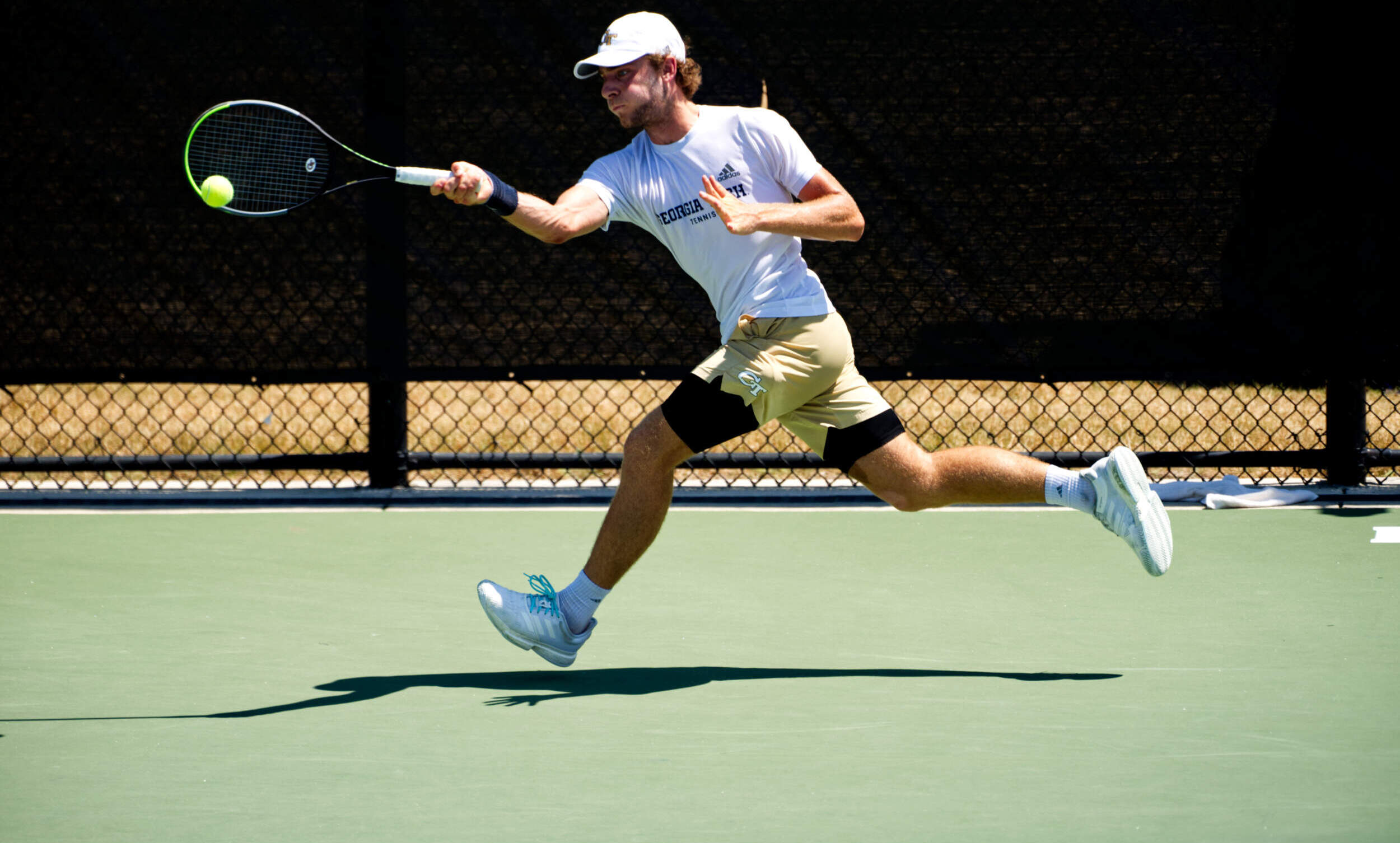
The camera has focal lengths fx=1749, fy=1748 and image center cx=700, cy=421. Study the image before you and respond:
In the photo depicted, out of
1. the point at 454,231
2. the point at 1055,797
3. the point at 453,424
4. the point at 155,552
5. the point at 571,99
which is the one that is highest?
the point at 571,99

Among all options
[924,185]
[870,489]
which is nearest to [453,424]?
[924,185]

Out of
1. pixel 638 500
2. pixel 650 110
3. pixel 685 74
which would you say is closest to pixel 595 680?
pixel 638 500

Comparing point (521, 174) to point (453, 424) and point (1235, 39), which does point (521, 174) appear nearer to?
point (453, 424)

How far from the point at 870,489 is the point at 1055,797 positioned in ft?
3.85

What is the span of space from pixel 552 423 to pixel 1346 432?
2.91m

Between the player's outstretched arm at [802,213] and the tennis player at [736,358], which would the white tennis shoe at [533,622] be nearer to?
the tennis player at [736,358]

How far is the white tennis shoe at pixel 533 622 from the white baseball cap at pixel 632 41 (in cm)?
111

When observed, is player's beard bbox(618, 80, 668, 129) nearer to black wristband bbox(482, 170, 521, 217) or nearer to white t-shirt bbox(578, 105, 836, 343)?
white t-shirt bbox(578, 105, 836, 343)

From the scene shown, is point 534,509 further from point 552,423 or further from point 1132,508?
point 1132,508

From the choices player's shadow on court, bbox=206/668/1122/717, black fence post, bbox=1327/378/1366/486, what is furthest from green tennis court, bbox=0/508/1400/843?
black fence post, bbox=1327/378/1366/486

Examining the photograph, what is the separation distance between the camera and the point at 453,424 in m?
7.08

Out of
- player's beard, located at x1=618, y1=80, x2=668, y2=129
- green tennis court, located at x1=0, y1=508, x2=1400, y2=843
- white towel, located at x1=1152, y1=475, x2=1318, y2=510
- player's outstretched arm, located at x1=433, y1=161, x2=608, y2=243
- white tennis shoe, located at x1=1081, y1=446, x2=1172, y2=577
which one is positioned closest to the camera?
green tennis court, located at x1=0, y1=508, x2=1400, y2=843

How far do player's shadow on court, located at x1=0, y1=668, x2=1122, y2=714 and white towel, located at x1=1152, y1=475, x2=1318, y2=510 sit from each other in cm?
219

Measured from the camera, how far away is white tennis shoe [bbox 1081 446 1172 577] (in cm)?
363
